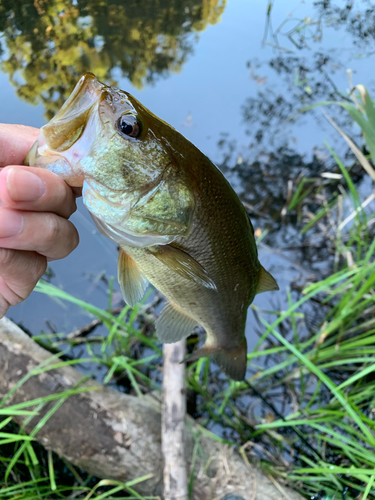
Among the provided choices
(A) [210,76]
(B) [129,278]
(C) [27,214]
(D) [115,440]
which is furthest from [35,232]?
(A) [210,76]

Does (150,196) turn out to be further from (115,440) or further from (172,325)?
(115,440)

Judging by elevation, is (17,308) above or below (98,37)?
below

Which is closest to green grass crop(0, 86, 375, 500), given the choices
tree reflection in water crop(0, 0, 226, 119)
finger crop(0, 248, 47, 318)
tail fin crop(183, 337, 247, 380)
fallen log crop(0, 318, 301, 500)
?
fallen log crop(0, 318, 301, 500)

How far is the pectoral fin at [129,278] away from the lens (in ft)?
3.17

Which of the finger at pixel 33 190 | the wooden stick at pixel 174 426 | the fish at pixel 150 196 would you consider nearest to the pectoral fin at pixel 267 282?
the fish at pixel 150 196

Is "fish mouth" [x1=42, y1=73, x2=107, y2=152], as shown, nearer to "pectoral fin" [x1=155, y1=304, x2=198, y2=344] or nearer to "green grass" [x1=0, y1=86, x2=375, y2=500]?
"pectoral fin" [x1=155, y1=304, x2=198, y2=344]

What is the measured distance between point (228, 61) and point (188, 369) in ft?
13.2

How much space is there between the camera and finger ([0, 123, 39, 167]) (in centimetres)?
98

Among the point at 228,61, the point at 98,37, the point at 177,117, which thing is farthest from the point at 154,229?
the point at 98,37

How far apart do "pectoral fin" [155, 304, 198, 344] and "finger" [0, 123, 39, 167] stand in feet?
2.20

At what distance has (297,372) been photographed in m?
2.03

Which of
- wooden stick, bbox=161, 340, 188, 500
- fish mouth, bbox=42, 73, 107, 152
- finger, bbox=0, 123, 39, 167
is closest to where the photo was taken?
fish mouth, bbox=42, 73, 107, 152

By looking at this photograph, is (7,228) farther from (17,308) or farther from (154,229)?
(17,308)

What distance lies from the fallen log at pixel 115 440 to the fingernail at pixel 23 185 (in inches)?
46.1
